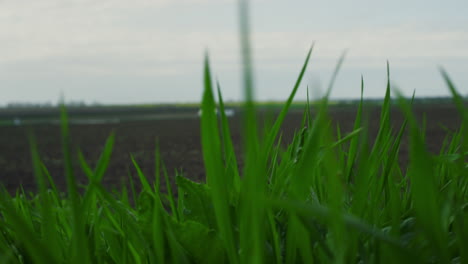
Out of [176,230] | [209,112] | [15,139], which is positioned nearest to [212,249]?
[176,230]

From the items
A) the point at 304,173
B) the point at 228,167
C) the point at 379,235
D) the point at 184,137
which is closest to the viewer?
the point at 379,235

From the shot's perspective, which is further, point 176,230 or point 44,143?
point 44,143

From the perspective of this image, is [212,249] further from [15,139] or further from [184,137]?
[15,139]

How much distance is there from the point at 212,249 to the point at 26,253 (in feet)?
0.72

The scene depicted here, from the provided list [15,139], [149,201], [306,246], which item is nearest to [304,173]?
[306,246]

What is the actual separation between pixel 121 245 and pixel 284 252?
0.73ft

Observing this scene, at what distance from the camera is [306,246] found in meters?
0.40

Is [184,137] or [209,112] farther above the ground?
[209,112]

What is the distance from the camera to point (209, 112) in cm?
34

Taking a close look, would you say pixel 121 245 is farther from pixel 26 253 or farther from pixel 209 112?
pixel 209 112

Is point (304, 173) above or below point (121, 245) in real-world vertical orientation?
above

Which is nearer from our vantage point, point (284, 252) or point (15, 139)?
point (284, 252)

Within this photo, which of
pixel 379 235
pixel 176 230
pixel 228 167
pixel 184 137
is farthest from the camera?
pixel 184 137

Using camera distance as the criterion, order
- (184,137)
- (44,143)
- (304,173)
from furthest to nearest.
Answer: (184,137) → (44,143) → (304,173)
